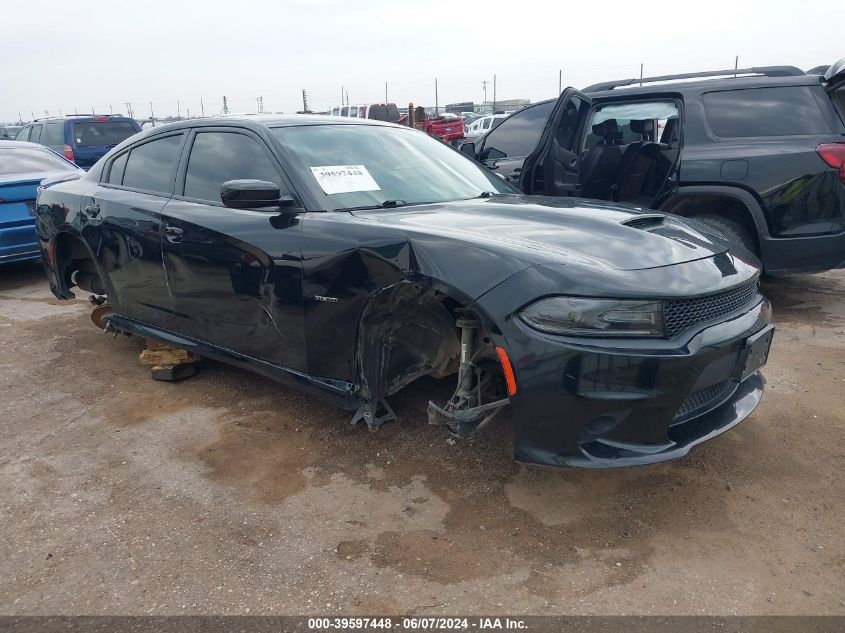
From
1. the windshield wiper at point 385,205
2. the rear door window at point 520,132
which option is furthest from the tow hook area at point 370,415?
the rear door window at point 520,132

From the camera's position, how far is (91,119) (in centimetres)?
1204

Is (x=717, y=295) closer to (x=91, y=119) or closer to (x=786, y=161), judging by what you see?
(x=786, y=161)

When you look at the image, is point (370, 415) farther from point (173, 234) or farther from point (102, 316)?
point (102, 316)

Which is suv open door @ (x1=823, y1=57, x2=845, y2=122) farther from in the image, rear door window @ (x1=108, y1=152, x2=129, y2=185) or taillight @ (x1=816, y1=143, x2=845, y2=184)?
rear door window @ (x1=108, y1=152, x2=129, y2=185)

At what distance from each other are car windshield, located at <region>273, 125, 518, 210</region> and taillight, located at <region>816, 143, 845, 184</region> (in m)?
2.37

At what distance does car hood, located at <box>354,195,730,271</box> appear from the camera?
239 cm

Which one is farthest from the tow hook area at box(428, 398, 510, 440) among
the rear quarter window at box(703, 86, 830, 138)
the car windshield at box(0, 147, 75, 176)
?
the car windshield at box(0, 147, 75, 176)

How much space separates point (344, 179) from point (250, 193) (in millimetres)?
493

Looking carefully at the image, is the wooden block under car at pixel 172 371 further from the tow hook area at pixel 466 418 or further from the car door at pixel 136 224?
the tow hook area at pixel 466 418

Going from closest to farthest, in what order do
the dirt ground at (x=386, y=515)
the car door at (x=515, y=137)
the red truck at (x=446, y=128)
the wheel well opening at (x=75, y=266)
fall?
1. the dirt ground at (x=386, y=515)
2. the wheel well opening at (x=75, y=266)
3. the car door at (x=515, y=137)
4. the red truck at (x=446, y=128)

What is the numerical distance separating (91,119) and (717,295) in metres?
12.6

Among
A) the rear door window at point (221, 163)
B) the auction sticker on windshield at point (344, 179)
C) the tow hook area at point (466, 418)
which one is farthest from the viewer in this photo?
the rear door window at point (221, 163)

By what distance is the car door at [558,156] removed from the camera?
5.35 metres

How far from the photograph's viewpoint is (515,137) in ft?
21.7
